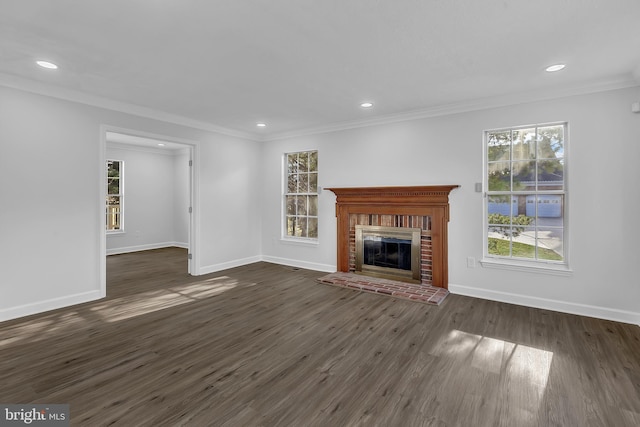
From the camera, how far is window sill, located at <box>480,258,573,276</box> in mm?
3650

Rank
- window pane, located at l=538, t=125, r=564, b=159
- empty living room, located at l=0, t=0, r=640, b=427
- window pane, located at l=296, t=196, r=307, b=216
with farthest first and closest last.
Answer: window pane, located at l=296, t=196, r=307, b=216 < window pane, located at l=538, t=125, r=564, b=159 < empty living room, located at l=0, t=0, r=640, b=427

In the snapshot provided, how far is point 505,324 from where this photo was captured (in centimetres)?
329

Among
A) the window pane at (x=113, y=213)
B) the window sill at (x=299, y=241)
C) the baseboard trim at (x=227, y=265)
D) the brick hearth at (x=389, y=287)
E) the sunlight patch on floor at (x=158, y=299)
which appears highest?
the window pane at (x=113, y=213)

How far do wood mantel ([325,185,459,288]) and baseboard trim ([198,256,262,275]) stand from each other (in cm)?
194

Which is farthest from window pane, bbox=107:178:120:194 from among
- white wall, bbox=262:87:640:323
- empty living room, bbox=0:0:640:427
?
white wall, bbox=262:87:640:323

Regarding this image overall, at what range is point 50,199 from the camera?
Result: 3668 mm

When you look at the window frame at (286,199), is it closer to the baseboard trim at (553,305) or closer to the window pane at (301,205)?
the window pane at (301,205)

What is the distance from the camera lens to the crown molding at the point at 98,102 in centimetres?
338

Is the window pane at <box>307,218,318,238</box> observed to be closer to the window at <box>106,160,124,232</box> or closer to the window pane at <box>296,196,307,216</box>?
the window pane at <box>296,196,307,216</box>

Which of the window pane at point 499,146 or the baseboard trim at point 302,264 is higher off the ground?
the window pane at point 499,146

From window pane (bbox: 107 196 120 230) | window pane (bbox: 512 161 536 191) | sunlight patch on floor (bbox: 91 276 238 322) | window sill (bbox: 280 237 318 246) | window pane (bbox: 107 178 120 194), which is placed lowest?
sunlight patch on floor (bbox: 91 276 238 322)

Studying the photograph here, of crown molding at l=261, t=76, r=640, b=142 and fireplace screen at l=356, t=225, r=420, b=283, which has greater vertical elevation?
crown molding at l=261, t=76, r=640, b=142

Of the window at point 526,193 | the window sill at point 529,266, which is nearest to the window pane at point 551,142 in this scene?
the window at point 526,193

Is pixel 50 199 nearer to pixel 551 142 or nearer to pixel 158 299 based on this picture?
pixel 158 299
